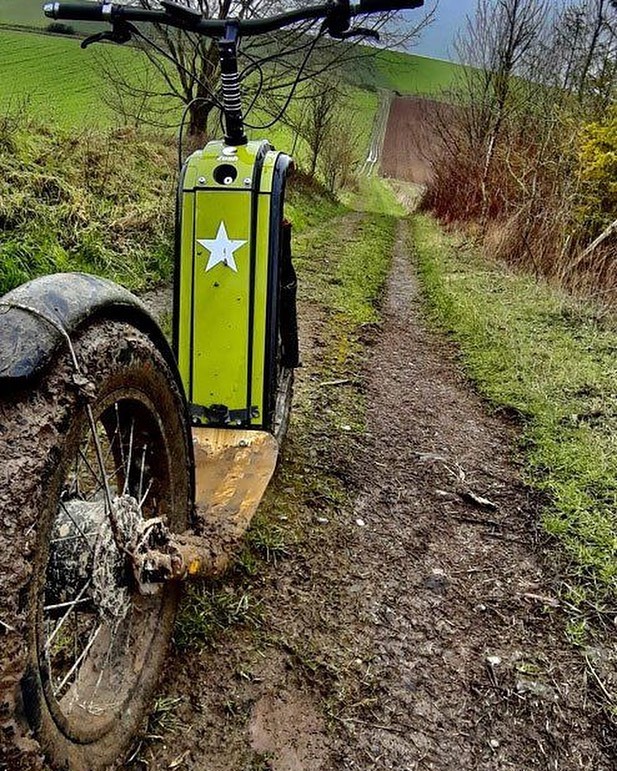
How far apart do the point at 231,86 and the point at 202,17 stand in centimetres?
23

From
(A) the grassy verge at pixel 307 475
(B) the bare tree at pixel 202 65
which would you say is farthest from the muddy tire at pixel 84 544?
(B) the bare tree at pixel 202 65

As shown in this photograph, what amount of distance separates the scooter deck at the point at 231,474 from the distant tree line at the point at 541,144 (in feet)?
18.0

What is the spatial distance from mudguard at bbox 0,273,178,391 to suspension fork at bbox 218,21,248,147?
1.35 m

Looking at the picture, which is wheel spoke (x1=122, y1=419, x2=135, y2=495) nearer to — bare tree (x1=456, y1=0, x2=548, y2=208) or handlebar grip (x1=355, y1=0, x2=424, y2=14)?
handlebar grip (x1=355, y1=0, x2=424, y2=14)

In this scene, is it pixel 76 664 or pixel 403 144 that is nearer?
pixel 76 664

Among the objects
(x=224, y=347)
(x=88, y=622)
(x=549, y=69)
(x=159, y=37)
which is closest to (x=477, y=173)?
(x=549, y=69)

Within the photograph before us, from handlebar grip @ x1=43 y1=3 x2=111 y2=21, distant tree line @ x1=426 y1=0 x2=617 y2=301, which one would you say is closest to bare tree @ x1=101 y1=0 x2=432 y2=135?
distant tree line @ x1=426 y1=0 x2=617 y2=301

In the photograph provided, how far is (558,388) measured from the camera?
13.1 ft

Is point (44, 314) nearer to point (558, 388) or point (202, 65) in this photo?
point (558, 388)

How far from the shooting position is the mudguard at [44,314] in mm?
975

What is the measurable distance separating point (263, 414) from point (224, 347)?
0.94 ft

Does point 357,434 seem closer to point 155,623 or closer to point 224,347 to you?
point 224,347

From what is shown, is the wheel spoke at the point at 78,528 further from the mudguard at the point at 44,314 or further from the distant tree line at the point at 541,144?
the distant tree line at the point at 541,144

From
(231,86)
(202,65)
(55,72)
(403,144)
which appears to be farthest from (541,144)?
(403,144)
